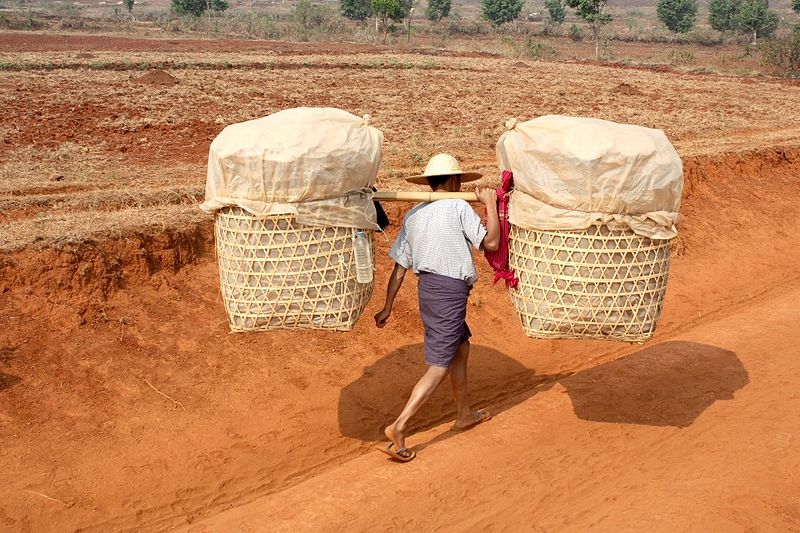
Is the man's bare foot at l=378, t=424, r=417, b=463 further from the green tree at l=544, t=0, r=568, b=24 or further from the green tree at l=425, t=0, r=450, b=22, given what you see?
the green tree at l=544, t=0, r=568, b=24

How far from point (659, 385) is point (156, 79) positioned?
651 inches

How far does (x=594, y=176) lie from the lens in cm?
417

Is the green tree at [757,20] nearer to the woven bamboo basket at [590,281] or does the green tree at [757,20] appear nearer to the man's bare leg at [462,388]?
the man's bare leg at [462,388]

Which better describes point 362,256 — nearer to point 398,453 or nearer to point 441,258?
point 441,258

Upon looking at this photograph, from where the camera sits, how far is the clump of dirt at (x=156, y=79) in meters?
19.6

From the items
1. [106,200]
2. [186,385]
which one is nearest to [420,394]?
[186,385]

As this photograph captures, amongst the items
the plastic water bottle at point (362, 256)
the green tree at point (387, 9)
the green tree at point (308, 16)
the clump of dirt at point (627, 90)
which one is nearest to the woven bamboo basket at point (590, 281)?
the plastic water bottle at point (362, 256)

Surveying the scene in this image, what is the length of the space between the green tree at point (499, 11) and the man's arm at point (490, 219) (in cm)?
5386

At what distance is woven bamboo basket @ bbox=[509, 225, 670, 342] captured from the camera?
170 inches

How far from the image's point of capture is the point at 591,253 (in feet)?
14.1

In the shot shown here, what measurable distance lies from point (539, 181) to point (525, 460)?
172 centimetres

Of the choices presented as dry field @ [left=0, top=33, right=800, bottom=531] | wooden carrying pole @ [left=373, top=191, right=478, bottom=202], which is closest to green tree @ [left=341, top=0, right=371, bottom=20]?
dry field @ [left=0, top=33, right=800, bottom=531]

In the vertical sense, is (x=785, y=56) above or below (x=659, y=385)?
above

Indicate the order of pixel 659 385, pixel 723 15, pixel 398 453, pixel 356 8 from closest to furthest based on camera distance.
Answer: pixel 398 453, pixel 659 385, pixel 723 15, pixel 356 8
